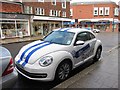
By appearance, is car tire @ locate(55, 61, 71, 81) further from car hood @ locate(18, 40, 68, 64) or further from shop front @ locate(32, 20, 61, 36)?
shop front @ locate(32, 20, 61, 36)

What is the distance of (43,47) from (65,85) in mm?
1327

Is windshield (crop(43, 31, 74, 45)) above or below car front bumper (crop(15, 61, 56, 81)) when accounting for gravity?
above

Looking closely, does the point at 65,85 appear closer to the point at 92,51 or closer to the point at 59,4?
the point at 92,51

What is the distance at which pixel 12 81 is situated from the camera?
3201 millimetres

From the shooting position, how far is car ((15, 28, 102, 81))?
419 cm

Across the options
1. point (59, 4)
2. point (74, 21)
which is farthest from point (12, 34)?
point (74, 21)

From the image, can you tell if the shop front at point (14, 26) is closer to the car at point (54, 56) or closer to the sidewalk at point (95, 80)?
the car at point (54, 56)

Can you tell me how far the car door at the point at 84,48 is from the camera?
17.3 ft

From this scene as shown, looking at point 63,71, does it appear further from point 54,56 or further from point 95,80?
point 95,80

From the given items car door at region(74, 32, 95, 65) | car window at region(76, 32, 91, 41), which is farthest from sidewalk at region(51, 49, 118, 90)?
car window at region(76, 32, 91, 41)

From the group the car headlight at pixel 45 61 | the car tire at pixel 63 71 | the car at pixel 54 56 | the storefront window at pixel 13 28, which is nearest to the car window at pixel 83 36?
the car at pixel 54 56

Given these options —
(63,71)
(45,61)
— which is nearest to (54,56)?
(45,61)

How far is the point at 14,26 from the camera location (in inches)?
895

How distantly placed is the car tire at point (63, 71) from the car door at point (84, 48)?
0.50 meters
